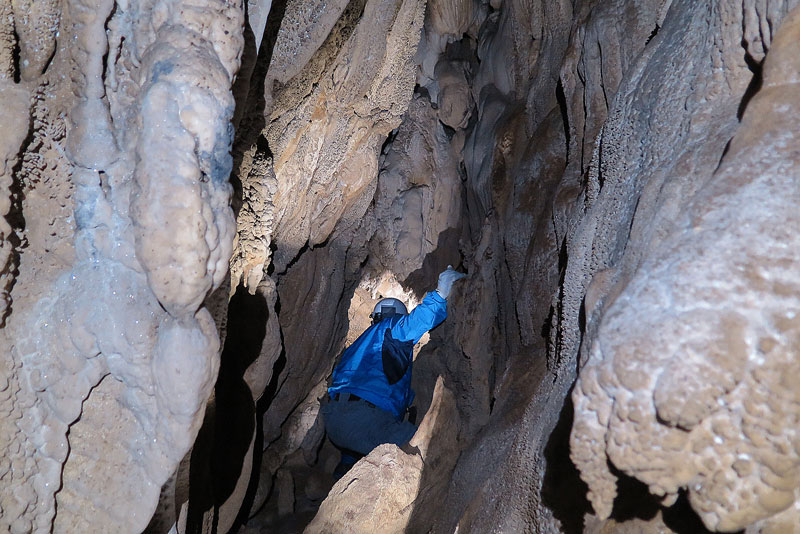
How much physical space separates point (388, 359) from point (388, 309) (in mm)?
463

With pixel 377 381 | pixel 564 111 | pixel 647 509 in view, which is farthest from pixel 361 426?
pixel 647 509

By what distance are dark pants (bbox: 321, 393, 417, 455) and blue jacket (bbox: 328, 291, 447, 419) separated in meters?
0.08

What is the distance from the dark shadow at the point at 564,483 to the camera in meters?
1.54

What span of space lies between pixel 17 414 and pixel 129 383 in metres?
0.30

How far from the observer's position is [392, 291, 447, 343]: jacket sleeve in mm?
3887

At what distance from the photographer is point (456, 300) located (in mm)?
3898

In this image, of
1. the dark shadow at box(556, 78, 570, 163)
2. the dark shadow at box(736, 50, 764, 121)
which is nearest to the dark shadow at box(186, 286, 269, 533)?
the dark shadow at box(556, 78, 570, 163)

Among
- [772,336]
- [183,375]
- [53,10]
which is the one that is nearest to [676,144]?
[772,336]

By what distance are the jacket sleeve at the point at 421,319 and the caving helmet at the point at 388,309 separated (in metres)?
0.26

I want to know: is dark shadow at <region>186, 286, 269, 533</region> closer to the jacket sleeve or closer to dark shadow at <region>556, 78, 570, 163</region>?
Answer: the jacket sleeve

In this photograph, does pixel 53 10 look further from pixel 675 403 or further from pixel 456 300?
pixel 456 300

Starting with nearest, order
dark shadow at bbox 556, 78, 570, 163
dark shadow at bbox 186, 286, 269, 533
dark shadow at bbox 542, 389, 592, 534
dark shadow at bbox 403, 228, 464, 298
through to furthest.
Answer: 1. dark shadow at bbox 542, 389, 592, 534
2. dark shadow at bbox 556, 78, 570, 163
3. dark shadow at bbox 186, 286, 269, 533
4. dark shadow at bbox 403, 228, 464, 298

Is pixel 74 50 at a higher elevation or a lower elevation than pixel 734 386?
higher

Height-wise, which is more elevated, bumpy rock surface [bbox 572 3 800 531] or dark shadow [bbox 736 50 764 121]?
dark shadow [bbox 736 50 764 121]
